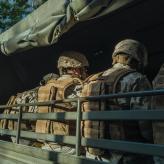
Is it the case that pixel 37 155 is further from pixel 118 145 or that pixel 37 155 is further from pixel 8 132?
pixel 118 145

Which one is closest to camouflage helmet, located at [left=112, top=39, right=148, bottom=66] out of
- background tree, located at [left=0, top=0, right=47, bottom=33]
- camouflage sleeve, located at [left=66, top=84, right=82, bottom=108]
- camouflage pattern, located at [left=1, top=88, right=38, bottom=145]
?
camouflage sleeve, located at [left=66, top=84, right=82, bottom=108]

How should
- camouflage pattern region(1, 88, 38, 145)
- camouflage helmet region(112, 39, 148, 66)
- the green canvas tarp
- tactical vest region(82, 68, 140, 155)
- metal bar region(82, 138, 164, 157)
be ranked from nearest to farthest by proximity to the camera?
1. metal bar region(82, 138, 164, 157)
2. tactical vest region(82, 68, 140, 155)
3. the green canvas tarp
4. camouflage helmet region(112, 39, 148, 66)
5. camouflage pattern region(1, 88, 38, 145)

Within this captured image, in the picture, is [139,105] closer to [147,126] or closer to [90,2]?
[147,126]

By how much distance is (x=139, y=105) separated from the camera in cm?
377

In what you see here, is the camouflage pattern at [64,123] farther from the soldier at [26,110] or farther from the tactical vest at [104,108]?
the soldier at [26,110]

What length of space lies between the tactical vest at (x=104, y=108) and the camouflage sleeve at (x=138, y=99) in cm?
6

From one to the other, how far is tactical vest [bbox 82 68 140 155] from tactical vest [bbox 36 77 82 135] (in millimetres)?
618

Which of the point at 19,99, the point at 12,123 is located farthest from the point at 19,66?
the point at 12,123

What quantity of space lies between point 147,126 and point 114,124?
25cm

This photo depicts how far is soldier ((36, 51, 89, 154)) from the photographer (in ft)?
15.5

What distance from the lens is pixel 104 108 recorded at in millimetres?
3887

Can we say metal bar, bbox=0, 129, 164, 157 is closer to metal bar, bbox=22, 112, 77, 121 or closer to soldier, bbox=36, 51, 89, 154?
metal bar, bbox=22, 112, 77, 121

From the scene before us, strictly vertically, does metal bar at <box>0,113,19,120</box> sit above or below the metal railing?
above

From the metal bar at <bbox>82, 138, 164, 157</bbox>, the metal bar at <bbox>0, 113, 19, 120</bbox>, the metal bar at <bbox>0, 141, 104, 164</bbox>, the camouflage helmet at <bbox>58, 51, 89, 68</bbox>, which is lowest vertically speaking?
the metal bar at <bbox>0, 141, 104, 164</bbox>
